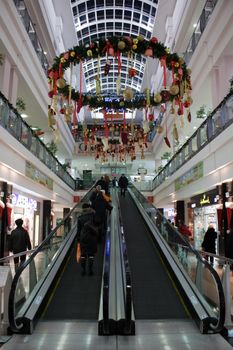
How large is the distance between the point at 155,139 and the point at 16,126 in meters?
24.7

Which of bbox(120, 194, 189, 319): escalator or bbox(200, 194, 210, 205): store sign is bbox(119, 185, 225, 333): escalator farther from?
bbox(200, 194, 210, 205): store sign

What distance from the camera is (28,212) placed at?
17.7m

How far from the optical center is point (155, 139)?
35531 millimetres

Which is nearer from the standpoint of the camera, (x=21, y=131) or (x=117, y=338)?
(x=117, y=338)

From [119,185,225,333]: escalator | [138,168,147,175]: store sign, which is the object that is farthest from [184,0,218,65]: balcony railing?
[138,168,147,175]: store sign

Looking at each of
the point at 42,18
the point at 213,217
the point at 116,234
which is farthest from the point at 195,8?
the point at 116,234

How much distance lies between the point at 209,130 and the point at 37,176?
729 centimetres

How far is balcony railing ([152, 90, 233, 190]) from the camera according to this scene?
35.3 feet

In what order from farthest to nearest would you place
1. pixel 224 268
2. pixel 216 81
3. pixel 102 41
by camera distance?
1. pixel 216 81
2. pixel 102 41
3. pixel 224 268

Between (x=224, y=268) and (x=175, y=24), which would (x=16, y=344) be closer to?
(x=224, y=268)

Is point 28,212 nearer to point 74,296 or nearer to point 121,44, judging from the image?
point 121,44

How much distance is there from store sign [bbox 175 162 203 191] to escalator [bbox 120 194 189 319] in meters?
4.58

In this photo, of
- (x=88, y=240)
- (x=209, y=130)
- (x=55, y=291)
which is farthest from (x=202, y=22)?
(x=55, y=291)

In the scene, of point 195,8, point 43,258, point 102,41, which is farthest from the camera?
point 195,8
